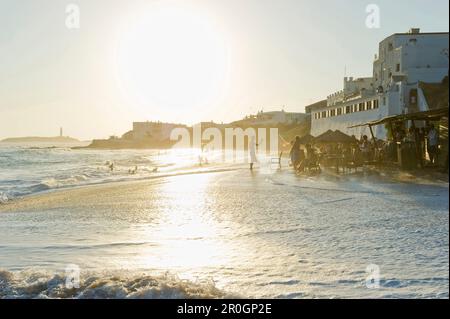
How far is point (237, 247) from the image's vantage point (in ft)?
22.3

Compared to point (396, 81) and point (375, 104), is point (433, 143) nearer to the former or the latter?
point (375, 104)

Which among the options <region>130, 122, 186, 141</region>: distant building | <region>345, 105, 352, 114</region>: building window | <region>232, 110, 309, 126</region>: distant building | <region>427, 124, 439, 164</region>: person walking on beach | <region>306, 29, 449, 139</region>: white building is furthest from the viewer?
<region>130, 122, 186, 141</region>: distant building

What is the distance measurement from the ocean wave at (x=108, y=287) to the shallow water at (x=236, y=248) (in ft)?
A: 0.04

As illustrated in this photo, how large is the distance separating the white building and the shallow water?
88.4 feet

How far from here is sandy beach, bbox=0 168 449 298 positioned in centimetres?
490

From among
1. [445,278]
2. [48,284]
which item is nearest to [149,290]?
[48,284]

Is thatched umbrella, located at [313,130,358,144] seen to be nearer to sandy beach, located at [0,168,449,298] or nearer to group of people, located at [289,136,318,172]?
group of people, located at [289,136,318,172]

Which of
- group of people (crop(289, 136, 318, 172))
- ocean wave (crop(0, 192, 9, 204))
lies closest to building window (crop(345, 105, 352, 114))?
group of people (crop(289, 136, 318, 172))

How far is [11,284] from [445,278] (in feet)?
17.6

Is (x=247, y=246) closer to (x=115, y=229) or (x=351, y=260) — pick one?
(x=351, y=260)

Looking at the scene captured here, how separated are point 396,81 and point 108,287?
4165 centimetres

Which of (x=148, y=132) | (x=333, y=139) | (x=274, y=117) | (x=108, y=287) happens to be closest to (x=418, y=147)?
(x=333, y=139)

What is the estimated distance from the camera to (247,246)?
6.84m

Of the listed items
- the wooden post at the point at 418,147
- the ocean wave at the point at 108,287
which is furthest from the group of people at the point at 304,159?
the ocean wave at the point at 108,287
